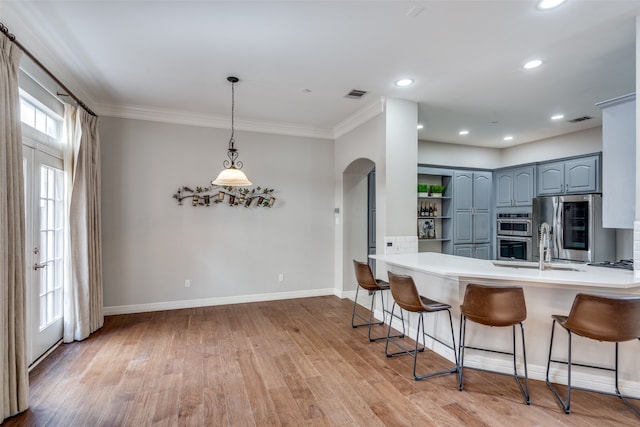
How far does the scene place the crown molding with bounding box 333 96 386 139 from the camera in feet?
14.2

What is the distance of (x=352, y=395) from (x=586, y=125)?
19.4ft

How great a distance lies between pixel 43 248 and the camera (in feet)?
10.7

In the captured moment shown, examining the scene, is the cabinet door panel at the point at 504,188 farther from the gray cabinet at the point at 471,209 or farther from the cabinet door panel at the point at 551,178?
the cabinet door panel at the point at 551,178

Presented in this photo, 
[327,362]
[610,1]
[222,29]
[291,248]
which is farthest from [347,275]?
[610,1]

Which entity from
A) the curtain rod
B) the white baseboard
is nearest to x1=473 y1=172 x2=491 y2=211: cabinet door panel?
the white baseboard

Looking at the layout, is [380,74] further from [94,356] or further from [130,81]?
[94,356]

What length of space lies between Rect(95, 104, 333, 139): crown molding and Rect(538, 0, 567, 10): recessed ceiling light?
3676 mm

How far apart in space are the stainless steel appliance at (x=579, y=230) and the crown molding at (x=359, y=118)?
3637mm

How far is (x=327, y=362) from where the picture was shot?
3.16 m

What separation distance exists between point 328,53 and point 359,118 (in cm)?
185

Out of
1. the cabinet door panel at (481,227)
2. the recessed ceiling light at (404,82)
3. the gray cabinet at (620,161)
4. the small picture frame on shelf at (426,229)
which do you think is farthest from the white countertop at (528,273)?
the cabinet door panel at (481,227)

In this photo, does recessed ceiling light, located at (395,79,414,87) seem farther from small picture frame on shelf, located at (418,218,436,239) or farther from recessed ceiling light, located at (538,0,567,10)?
small picture frame on shelf, located at (418,218,436,239)

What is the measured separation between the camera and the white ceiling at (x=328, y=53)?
96.7 inches

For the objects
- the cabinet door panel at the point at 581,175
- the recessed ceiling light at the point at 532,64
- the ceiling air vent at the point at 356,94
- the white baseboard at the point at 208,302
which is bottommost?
the white baseboard at the point at 208,302
